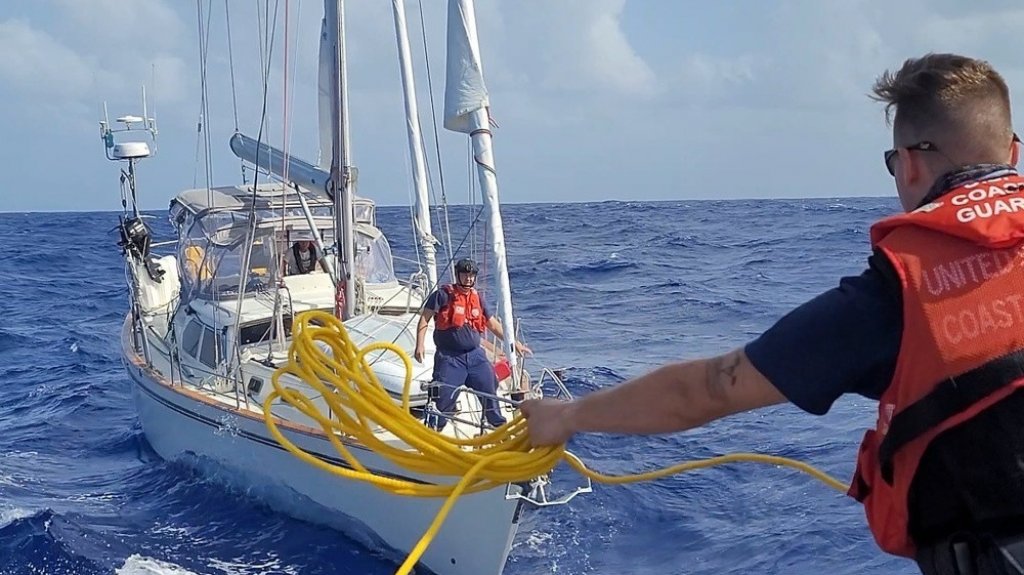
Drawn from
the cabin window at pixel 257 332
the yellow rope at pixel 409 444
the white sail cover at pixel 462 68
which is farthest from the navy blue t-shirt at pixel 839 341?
the cabin window at pixel 257 332

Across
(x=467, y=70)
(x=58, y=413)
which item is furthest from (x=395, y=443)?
(x=58, y=413)

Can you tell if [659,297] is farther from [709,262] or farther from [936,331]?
[936,331]

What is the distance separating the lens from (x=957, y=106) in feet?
5.65

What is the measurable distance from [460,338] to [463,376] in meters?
0.30

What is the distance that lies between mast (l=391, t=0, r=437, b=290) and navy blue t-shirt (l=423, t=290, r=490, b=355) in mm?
2270

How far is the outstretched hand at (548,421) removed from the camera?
2.14 m

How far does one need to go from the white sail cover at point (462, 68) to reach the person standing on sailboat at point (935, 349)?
4.93 m

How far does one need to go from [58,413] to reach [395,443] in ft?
27.3

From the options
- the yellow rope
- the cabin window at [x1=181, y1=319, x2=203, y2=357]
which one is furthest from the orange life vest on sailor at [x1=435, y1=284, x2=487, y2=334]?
the yellow rope

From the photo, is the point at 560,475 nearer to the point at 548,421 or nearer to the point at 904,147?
the point at 548,421

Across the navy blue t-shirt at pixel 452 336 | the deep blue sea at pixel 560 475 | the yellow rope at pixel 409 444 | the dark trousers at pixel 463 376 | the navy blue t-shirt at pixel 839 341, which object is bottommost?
the deep blue sea at pixel 560 475

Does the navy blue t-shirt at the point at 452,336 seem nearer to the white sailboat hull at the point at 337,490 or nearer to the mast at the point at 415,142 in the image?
the white sailboat hull at the point at 337,490

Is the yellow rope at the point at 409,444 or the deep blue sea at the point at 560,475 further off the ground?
the yellow rope at the point at 409,444

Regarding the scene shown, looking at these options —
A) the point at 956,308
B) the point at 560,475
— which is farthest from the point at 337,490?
the point at 956,308
